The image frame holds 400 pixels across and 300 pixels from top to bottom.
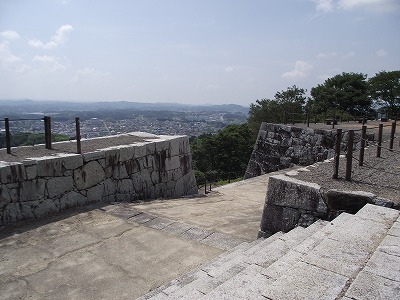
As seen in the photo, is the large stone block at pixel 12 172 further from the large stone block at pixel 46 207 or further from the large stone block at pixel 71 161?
the large stone block at pixel 71 161

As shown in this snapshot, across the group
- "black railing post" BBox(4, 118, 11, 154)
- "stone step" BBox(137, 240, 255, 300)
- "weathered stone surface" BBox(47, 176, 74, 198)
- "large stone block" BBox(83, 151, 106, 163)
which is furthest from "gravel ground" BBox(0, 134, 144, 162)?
"stone step" BBox(137, 240, 255, 300)

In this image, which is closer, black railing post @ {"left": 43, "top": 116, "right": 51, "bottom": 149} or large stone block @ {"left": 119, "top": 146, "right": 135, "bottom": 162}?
black railing post @ {"left": 43, "top": 116, "right": 51, "bottom": 149}

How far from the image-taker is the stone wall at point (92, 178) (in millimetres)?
4746

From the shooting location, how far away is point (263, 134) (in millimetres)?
13766

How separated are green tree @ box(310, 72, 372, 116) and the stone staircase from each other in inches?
956

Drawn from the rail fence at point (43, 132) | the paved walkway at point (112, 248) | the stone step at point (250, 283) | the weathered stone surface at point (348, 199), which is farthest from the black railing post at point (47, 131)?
the weathered stone surface at point (348, 199)

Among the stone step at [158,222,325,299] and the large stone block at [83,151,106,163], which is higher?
the large stone block at [83,151,106,163]

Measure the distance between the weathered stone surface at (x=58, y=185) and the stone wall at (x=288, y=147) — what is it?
8.79 metres

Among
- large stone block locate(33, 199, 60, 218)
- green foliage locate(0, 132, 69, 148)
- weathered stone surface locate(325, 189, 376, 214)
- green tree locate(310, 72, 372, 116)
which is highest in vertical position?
green tree locate(310, 72, 372, 116)

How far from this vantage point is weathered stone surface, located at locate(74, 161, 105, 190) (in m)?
5.62

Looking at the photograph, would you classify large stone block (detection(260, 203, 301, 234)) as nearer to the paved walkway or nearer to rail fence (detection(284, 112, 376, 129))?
the paved walkway

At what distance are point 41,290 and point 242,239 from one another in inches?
94.5

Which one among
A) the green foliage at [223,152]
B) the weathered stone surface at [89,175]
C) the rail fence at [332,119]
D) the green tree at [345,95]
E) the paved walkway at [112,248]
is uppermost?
the green tree at [345,95]

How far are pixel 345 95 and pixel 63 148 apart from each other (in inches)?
957
